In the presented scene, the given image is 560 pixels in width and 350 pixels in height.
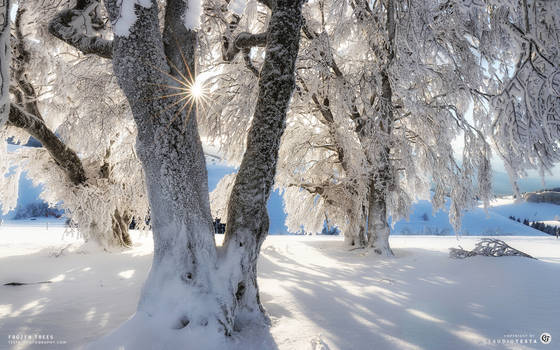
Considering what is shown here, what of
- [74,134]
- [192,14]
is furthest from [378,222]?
[74,134]

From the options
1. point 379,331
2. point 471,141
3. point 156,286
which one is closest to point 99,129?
point 156,286

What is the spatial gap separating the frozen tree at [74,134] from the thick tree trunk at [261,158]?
4697 mm

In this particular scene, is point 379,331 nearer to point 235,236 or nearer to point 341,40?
point 235,236

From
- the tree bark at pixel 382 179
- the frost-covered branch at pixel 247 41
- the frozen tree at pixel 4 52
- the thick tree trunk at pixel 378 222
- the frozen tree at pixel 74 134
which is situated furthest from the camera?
the thick tree trunk at pixel 378 222

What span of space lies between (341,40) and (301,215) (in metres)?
4.97

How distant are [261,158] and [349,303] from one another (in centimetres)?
187

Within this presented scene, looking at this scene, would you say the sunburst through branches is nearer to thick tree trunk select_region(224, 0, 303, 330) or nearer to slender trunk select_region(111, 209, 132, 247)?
thick tree trunk select_region(224, 0, 303, 330)

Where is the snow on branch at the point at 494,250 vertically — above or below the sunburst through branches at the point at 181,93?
below

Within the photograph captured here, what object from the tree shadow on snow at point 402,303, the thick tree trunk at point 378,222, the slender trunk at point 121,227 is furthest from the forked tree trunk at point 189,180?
the slender trunk at point 121,227

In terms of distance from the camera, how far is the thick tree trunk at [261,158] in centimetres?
288

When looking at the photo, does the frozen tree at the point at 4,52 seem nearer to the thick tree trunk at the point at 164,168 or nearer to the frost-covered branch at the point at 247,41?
the thick tree trunk at the point at 164,168

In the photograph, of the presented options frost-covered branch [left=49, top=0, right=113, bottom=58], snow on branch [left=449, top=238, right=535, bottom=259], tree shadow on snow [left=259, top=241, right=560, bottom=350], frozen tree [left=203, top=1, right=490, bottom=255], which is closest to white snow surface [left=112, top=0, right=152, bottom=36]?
frost-covered branch [left=49, top=0, right=113, bottom=58]

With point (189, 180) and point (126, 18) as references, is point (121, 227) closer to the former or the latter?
point (189, 180)

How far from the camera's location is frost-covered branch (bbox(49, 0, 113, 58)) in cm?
308
